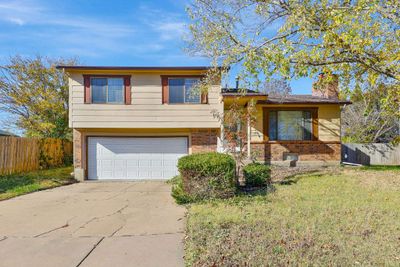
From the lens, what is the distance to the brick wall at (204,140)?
1342cm

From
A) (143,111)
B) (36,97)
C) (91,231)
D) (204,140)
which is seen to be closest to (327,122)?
(204,140)


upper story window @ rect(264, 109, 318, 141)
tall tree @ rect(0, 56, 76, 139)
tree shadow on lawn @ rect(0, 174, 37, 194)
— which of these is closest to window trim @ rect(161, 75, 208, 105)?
upper story window @ rect(264, 109, 318, 141)

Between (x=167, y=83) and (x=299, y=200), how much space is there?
7997 mm

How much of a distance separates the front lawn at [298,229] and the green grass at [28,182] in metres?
6.56

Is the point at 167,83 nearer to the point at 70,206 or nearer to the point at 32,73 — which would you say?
the point at 70,206

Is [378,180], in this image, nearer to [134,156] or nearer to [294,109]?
[294,109]

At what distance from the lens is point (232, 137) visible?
373 inches

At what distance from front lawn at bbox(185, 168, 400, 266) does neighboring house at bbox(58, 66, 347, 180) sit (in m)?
5.65

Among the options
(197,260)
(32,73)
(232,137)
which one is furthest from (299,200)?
(32,73)

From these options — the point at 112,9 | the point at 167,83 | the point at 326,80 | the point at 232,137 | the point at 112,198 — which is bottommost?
the point at 112,198

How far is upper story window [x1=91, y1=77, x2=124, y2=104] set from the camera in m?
13.0

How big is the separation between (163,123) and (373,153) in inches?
628

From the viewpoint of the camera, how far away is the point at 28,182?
38.1 ft

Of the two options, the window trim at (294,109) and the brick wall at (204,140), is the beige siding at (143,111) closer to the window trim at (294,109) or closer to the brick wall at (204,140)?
the brick wall at (204,140)
